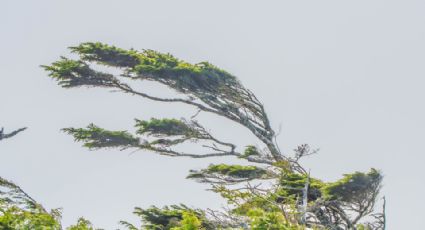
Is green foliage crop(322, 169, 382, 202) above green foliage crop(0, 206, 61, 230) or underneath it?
above

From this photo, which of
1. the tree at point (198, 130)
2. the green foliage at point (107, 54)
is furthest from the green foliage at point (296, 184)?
the green foliage at point (107, 54)

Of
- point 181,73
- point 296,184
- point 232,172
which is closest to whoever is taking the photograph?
point 296,184

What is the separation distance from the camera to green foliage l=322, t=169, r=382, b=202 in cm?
1210

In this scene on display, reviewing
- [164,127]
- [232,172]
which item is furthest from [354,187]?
[164,127]

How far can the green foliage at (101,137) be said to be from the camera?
51.9 feet

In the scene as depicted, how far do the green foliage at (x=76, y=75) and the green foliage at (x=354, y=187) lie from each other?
8581 mm

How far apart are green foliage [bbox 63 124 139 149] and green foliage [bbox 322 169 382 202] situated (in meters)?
7.00

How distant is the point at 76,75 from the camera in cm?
1623

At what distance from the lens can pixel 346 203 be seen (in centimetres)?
1292

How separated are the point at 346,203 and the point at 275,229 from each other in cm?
887

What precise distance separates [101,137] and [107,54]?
109 inches

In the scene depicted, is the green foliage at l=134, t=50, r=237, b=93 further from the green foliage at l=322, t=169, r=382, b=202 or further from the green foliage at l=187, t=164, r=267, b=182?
the green foliage at l=322, t=169, r=382, b=202

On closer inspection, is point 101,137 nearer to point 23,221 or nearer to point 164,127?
point 164,127

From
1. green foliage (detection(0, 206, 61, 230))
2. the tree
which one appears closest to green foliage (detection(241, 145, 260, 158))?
the tree
